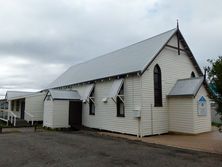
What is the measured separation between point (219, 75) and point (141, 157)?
14.4 feet

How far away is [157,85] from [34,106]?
13968mm

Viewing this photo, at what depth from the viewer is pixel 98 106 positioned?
18.7 meters

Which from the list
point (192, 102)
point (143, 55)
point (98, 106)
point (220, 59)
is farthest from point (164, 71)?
point (220, 59)

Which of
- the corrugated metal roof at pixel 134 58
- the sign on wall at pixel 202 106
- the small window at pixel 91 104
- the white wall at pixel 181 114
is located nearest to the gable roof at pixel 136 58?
the corrugated metal roof at pixel 134 58

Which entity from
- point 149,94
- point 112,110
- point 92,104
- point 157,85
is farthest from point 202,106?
point 92,104

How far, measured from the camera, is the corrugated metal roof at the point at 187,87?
15.2m

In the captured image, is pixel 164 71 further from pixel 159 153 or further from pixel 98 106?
pixel 159 153

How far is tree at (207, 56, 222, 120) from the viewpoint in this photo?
933cm

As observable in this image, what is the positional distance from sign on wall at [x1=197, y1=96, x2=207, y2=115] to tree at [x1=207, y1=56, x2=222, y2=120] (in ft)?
20.0

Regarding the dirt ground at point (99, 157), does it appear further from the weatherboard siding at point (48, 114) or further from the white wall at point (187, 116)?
the weatherboard siding at point (48, 114)

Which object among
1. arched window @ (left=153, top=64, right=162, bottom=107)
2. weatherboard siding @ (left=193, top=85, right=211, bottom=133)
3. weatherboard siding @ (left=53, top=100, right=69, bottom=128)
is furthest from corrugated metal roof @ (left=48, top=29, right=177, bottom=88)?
weatherboard siding @ (left=193, top=85, right=211, bottom=133)

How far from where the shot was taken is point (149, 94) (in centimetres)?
1541

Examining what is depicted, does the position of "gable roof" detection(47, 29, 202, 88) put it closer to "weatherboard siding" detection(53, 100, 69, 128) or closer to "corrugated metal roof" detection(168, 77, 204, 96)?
"weatherboard siding" detection(53, 100, 69, 128)

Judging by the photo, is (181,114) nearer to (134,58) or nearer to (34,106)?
(134,58)
